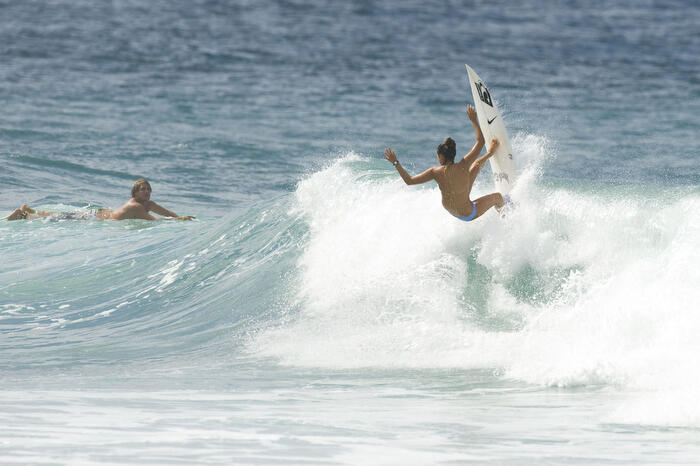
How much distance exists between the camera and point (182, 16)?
53.6 metres

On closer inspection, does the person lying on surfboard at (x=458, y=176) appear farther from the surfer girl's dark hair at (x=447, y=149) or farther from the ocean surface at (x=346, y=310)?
the ocean surface at (x=346, y=310)

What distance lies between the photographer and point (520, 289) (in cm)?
934

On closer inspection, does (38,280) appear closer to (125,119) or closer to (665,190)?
(665,190)

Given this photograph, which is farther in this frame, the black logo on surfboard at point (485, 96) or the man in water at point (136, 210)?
the man in water at point (136, 210)

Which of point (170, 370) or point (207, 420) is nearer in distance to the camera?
point (207, 420)

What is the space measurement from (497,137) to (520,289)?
1.50 metres

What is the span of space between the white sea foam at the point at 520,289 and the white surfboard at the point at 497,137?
147 mm

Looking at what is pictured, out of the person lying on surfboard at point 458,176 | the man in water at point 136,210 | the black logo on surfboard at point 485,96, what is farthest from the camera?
the man in water at point 136,210

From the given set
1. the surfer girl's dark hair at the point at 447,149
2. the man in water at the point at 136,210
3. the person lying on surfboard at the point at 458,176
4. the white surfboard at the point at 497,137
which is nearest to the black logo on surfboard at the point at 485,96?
the white surfboard at the point at 497,137

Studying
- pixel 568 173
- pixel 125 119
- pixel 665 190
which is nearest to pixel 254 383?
pixel 665 190

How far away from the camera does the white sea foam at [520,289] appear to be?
25.4 ft

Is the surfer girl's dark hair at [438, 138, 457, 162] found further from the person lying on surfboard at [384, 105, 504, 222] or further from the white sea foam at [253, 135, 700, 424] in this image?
the white sea foam at [253, 135, 700, 424]

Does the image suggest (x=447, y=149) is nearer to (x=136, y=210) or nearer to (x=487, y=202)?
(x=487, y=202)

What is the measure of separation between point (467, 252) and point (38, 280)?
209 inches
